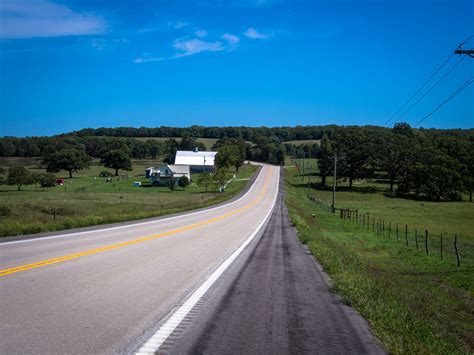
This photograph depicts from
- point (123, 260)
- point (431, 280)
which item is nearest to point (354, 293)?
point (123, 260)

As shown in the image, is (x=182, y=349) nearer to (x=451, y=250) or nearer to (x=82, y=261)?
(x=82, y=261)

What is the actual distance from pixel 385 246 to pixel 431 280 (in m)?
9.67

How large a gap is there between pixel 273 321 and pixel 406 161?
95.8 m

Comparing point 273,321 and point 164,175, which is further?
point 164,175

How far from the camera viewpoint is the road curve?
16.7 feet

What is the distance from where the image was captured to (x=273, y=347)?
5195 millimetres

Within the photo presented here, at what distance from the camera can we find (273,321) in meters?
6.34

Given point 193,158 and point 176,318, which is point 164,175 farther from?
point 176,318

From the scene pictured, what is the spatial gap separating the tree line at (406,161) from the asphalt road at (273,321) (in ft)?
271

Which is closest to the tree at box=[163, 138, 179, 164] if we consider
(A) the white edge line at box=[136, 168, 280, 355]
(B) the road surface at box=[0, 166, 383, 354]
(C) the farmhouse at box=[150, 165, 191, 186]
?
(C) the farmhouse at box=[150, 165, 191, 186]

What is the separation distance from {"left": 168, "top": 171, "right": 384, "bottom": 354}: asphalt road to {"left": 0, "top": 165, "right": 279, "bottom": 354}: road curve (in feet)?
1.98

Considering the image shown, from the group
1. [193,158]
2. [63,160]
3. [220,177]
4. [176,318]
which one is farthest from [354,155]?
[176,318]

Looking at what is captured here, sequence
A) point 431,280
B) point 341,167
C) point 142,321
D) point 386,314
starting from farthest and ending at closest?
point 341,167
point 431,280
point 386,314
point 142,321

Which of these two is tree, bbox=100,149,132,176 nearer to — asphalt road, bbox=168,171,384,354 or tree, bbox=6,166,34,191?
tree, bbox=6,166,34,191
